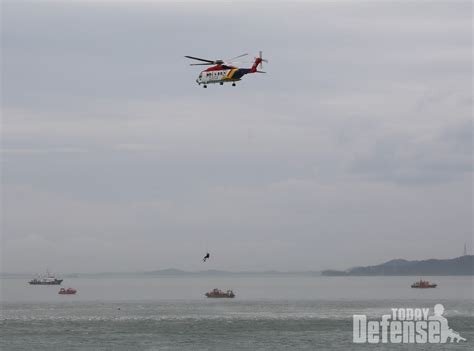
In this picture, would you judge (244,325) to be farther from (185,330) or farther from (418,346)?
(418,346)

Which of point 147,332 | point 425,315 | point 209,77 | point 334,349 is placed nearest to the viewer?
point 334,349

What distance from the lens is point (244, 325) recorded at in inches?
5266

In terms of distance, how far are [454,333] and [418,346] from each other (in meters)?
16.6

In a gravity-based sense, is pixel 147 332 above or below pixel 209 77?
below

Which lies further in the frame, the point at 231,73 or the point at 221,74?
the point at 221,74

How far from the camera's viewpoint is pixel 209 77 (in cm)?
11344

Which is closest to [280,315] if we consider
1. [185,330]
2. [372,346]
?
[185,330]

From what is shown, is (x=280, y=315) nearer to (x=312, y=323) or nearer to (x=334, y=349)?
(x=312, y=323)

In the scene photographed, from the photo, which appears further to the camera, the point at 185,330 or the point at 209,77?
the point at 185,330

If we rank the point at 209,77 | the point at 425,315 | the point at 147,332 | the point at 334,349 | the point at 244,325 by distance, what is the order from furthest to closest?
the point at 425,315
the point at 244,325
the point at 147,332
the point at 209,77
the point at 334,349

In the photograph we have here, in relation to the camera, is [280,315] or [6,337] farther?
[280,315]

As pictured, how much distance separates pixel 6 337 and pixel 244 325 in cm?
3848

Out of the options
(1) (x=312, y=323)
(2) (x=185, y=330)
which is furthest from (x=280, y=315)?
(2) (x=185, y=330)

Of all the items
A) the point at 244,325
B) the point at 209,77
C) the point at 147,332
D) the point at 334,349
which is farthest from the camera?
the point at 244,325
